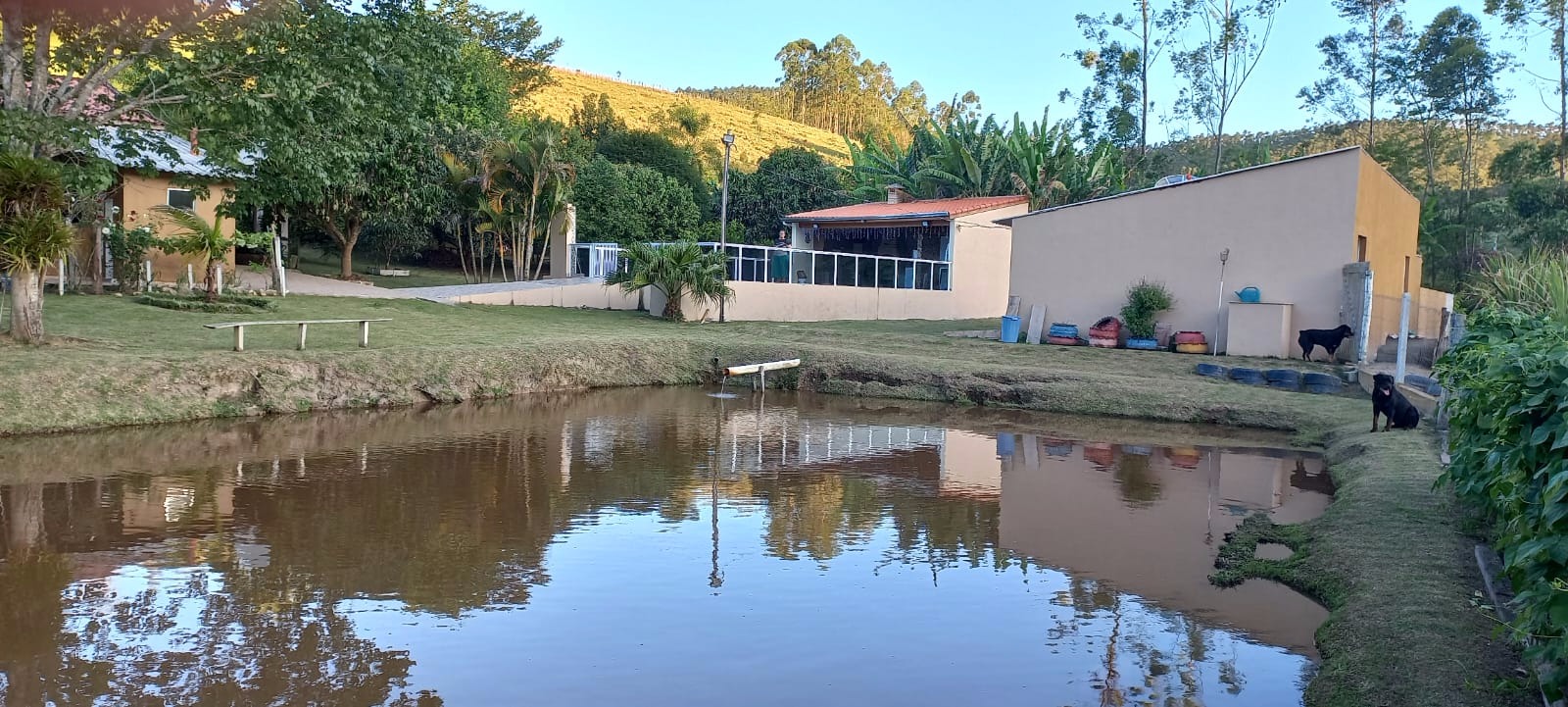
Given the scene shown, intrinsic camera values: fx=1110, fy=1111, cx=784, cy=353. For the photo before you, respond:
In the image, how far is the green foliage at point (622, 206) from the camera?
35375mm

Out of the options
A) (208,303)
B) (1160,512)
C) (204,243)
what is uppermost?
(204,243)

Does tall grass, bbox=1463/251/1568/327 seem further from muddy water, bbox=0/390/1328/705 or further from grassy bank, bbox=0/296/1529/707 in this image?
muddy water, bbox=0/390/1328/705

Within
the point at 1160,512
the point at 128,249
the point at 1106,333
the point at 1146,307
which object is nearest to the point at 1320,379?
the point at 1146,307

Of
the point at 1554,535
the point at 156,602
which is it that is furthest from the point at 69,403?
the point at 1554,535

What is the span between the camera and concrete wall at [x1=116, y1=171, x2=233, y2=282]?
23297 mm

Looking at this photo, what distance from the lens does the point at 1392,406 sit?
1309 centimetres

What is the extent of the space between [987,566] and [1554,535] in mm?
4472

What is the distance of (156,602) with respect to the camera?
21.6ft

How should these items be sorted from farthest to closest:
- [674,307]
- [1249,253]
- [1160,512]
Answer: [674,307], [1249,253], [1160,512]

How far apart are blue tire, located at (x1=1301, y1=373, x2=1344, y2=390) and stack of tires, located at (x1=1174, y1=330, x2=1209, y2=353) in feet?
12.7

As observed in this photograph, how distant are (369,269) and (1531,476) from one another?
33.0 metres

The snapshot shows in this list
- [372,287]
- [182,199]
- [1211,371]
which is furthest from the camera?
[372,287]

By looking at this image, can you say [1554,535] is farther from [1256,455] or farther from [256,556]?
[1256,455]

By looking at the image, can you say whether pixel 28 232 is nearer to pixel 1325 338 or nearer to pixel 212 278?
pixel 212 278
